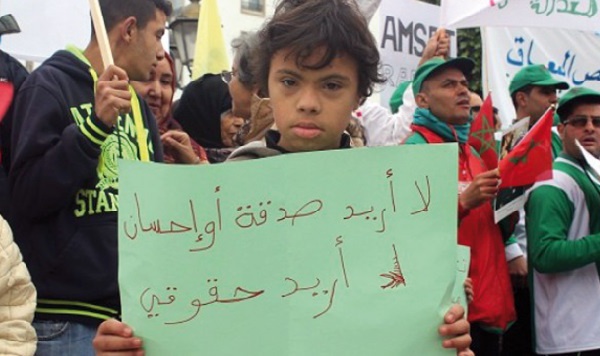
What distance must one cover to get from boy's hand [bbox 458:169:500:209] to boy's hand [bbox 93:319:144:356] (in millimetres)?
2476

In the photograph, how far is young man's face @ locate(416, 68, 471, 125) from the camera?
465cm

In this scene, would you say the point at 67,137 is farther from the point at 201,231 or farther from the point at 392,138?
the point at 392,138

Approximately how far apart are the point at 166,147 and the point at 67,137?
0.97 meters

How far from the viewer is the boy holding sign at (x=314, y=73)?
2146mm

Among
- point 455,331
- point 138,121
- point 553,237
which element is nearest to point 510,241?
point 553,237

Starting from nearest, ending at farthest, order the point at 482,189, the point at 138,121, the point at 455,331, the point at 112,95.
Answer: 1. the point at 455,331
2. the point at 112,95
3. the point at 138,121
4. the point at 482,189

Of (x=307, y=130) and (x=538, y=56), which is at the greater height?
(x=307, y=130)

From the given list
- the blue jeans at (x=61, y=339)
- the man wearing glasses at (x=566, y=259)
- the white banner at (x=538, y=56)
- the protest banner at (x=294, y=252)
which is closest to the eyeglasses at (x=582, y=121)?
the man wearing glasses at (x=566, y=259)

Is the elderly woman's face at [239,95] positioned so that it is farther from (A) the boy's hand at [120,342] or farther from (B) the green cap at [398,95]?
(A) the boy's hand at [120,342]

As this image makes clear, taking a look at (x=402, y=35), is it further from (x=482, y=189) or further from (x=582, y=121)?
(x=482, y=189)

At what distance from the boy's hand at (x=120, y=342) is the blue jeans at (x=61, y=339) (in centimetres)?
106

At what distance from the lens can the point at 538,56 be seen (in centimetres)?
745

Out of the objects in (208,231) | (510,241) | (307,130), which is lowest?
(510,241)

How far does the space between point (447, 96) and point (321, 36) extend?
2.59 m
